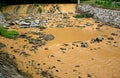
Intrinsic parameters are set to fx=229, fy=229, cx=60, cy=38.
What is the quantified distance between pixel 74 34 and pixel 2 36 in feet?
23.9

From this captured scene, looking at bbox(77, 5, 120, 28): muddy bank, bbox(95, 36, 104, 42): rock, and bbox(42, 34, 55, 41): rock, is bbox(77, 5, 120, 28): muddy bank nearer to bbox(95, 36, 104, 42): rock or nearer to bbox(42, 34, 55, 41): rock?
bbox(95, 36, 104, 42): rock

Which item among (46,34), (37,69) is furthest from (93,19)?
(37,69)

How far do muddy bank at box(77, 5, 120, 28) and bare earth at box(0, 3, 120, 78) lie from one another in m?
2.66

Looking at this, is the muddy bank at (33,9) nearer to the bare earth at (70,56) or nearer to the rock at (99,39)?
the bare earth at (70,56)

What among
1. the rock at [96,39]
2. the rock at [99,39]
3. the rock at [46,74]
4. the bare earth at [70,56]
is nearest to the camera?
the rock at [46,74]

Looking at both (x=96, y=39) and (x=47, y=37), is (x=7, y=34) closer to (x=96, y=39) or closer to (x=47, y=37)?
(x=47, y=37)

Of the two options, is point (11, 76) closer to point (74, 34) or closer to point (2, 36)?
point (2, 36)

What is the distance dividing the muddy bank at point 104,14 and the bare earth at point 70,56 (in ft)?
8.73

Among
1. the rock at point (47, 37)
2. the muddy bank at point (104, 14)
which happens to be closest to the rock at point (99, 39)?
the rock at point (47, 37)

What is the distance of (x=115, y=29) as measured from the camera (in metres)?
25.0

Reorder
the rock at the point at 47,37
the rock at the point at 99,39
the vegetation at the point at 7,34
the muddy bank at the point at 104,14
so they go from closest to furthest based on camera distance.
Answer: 1. the vegetation at the point at 7,34
2. the rock at the point at 99,39
3. the rock at the point at 47,37
4. the muddy bank at the point at 104,14

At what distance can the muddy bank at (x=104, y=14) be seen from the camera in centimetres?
2617

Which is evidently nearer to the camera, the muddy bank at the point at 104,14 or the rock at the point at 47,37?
the rock at the point at 47,37

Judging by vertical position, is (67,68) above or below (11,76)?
below
